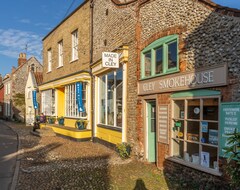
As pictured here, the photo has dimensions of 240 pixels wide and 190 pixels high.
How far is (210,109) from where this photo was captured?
666 centimetres

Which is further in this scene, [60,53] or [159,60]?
[60,53]

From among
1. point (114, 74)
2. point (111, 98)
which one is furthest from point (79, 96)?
point (114, 74)

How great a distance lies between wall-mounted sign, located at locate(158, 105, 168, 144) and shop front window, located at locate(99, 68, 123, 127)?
3.16 metres

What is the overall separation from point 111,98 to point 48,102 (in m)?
10.8

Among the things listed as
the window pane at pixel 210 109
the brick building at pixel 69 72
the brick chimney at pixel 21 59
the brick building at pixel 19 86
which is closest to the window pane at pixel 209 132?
the window pane at pixel 210 109

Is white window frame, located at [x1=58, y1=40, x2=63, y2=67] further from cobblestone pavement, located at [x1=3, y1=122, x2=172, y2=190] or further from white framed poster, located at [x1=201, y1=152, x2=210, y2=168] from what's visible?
white framed poster, located at [x1=201, y1=152, x2=210, y2=168]

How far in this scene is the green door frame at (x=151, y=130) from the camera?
948 cm

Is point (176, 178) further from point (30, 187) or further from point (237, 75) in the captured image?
point (30, 187)

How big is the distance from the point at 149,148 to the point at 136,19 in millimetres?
4758

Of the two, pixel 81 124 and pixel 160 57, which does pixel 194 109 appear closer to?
pixel 160 57

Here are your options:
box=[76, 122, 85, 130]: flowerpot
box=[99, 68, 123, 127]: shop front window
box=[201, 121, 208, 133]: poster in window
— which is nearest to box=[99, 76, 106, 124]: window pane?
box=[99, 68, 123, 127]: shop front window

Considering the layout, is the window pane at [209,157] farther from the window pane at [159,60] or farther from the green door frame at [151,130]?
the window pane at [159,60]

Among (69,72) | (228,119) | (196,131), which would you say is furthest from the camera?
(69,72)

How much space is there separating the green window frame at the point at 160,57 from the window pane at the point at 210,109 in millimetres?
1443
